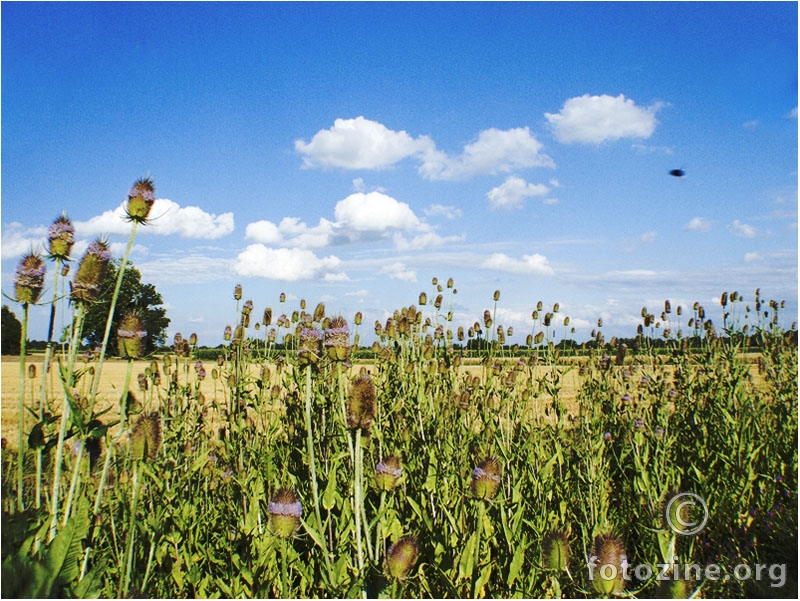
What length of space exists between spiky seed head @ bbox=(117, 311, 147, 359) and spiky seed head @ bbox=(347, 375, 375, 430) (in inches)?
34.9

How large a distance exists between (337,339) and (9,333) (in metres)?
1.58

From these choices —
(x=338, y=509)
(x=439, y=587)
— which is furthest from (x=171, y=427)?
(x=439, y=587)

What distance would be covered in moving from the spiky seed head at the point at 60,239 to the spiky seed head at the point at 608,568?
2333 mm

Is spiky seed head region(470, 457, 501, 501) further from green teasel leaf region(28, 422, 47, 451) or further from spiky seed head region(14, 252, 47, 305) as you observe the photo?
spiky seed head region(14, 252, 47, 305)

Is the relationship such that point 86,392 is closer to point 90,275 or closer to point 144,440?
point 90,275

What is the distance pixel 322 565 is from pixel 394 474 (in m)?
0.62

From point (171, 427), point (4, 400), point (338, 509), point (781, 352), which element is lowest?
point (4, 400)

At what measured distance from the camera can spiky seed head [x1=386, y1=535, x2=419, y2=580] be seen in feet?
6.19

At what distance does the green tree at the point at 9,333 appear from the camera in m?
2.65

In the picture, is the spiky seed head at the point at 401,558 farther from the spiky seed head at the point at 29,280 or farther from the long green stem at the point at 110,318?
the spiky seed head at the point at 29,280

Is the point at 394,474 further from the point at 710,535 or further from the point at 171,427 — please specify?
the point at 710,535

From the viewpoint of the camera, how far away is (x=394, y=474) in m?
2.27

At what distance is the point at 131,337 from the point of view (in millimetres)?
2266

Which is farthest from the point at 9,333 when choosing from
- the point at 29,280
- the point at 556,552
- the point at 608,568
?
the point at 608,568
